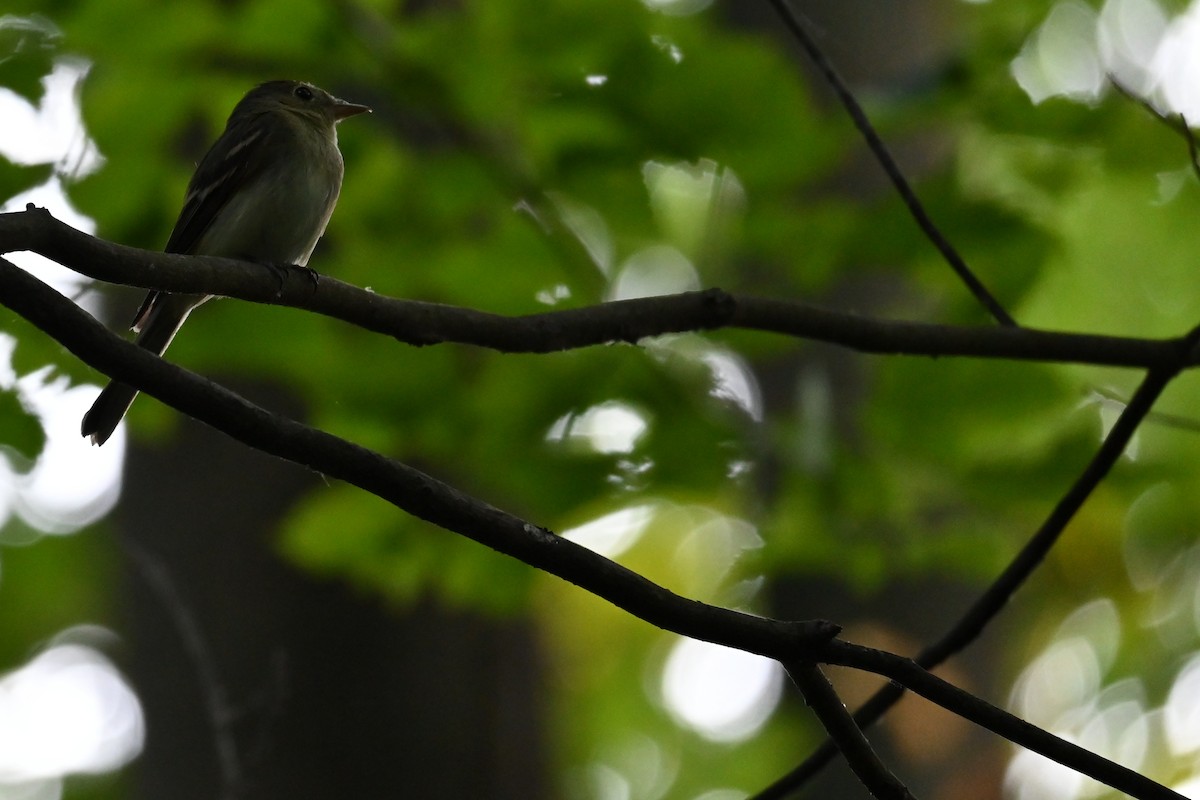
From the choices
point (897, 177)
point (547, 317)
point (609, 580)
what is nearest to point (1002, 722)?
point (609, 580)

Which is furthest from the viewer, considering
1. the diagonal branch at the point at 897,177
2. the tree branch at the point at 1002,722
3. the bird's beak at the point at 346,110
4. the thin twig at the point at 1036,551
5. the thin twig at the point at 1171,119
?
the bird's beak at the point at 346,110

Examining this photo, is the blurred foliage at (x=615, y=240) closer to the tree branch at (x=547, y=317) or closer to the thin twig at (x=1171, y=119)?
the thin twig at (x=1171, y=119)

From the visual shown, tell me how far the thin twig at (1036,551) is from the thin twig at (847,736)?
802mm

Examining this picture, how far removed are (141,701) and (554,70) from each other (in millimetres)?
3865

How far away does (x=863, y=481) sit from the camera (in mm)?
4047

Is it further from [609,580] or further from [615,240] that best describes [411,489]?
[615,240]

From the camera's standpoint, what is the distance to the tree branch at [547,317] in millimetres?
2125

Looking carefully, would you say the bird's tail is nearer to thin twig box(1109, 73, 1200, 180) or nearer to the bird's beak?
the bird's beak

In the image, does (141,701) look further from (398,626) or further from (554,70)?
(554,70)

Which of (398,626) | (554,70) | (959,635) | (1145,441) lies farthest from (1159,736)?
→ (554,70)

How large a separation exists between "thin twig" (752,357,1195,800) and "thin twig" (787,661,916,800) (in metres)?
0.80

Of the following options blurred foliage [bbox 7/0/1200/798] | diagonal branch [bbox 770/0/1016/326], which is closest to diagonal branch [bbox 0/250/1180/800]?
diagonal branch [bbox 770/0/1016/326]

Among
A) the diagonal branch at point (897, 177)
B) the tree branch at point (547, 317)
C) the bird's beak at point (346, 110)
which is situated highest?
the bird's beak at point (346, 110)

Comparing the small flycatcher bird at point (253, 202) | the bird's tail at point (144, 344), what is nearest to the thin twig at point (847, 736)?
the bird's tail at point (144, 344)
